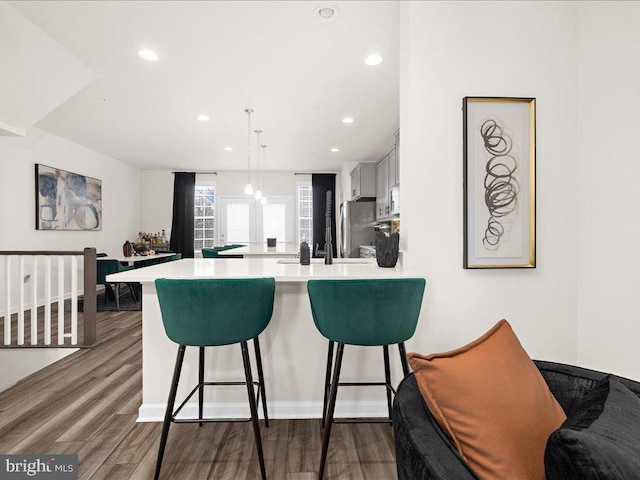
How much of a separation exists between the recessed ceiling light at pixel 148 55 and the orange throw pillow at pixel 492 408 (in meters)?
3.12

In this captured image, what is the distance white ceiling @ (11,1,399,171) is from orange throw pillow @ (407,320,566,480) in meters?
2.31

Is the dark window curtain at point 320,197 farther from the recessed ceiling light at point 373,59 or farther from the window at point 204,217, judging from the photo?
the recessed ceiling light at point 373,59

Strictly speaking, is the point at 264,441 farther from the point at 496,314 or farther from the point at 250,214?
the point at 250,214

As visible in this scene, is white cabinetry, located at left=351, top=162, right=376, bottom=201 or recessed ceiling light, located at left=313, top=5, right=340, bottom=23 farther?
white cabinetry, located at left=351, top=162, right=376, bottom=201

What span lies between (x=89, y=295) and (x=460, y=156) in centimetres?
336

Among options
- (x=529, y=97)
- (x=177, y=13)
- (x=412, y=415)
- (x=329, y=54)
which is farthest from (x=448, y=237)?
(x=177, y=13)

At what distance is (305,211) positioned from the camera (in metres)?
8.13

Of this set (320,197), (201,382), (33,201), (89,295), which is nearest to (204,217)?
(320,197)

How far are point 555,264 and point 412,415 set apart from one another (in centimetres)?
154

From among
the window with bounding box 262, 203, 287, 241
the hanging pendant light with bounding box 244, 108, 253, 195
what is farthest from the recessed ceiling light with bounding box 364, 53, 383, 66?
the window with bounding box 262, 203, 287, 241

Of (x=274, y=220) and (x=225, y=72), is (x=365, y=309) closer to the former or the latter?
(x=225, y=72)

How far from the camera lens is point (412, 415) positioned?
82 centimetres

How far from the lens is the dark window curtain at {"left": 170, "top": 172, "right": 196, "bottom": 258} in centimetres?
775

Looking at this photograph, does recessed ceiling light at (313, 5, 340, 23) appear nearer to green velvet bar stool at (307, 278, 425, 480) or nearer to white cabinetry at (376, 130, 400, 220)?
green velvet bar stool at (307, 278, 425, 480)
